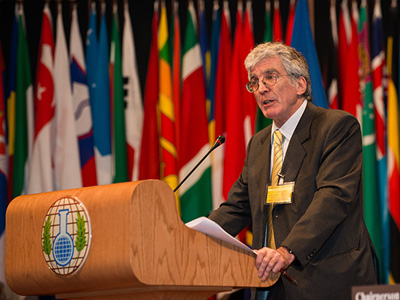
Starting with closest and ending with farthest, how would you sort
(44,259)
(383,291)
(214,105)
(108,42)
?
(383,291) → (44,259) → (214,105) → (108,42)

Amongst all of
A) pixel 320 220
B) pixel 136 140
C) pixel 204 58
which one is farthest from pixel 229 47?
pixel 320 220

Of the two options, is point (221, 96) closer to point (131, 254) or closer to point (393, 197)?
point (393, 197)

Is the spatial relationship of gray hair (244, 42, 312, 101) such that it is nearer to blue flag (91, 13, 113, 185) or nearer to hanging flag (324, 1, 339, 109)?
hanging flag (324, 1, 339, 109)

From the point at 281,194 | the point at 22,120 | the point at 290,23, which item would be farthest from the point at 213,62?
the point at 281,194

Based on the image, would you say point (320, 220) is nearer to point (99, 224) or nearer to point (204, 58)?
point (99, 224)

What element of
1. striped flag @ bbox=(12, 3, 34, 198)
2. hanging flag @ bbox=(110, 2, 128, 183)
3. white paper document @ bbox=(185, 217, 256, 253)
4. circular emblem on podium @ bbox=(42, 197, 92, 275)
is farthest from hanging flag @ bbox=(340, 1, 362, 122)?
circular emblem on podium @ bbox=(42, 197, 92, 275)

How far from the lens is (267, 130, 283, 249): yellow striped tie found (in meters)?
2.67

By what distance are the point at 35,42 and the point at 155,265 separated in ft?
15.0

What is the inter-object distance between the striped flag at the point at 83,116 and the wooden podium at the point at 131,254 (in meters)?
3.17

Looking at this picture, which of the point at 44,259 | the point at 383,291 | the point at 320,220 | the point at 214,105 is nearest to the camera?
the point at 383,291

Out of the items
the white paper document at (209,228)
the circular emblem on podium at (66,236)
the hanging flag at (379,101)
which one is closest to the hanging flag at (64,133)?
the hanging flag at (379,101)

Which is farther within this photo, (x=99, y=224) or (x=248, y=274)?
(x=248, y=274)

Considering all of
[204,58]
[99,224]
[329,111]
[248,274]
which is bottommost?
[248,274]

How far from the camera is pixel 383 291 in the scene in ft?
5.62
